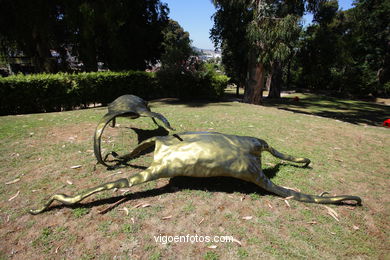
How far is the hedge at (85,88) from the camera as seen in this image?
9.13 metres

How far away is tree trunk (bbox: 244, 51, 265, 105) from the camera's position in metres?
13.9

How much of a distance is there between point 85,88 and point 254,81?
34.2 feet

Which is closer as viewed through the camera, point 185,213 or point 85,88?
point 185,213

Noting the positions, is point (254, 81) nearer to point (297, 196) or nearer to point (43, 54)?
point (297, 196)

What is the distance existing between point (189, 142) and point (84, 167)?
7.88 ft

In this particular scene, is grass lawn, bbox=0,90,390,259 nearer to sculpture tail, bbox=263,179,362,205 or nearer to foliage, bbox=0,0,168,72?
sculpture tail, bbox=263,179,362,205

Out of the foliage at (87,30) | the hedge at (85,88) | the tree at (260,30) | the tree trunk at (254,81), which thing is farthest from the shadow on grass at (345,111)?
the foliage at (87,30)

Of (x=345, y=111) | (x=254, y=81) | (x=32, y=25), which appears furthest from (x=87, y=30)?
(x=345, y=111)

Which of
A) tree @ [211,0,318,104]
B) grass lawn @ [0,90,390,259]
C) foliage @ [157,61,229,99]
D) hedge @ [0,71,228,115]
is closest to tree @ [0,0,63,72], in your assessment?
hedge @ [0,71,228,115]

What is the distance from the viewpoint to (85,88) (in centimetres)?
1082

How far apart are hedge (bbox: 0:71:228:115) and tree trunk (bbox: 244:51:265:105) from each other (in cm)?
179

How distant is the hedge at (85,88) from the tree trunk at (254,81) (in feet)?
5.86

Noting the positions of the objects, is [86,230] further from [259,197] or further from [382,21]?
[382,21]

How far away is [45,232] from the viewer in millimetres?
2488
